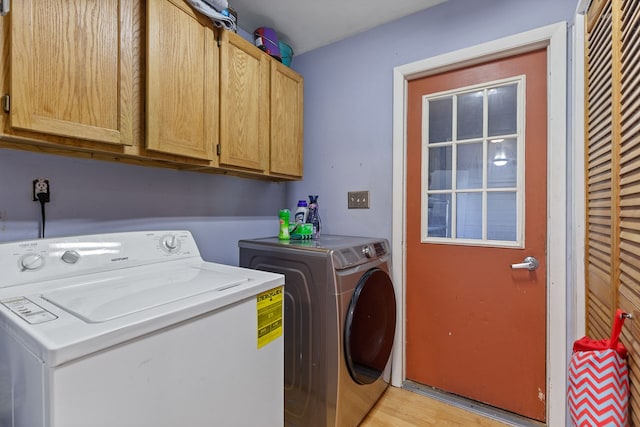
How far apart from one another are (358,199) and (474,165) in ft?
2.40

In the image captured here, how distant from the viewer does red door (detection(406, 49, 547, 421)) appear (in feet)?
5.08

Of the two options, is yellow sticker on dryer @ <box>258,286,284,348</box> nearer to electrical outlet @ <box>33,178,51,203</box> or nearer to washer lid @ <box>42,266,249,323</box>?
washer lid @ <box>42,266,249,323</box>

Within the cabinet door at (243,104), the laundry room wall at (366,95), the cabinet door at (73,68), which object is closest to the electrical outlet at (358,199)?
the laundry room wall at (366,95)

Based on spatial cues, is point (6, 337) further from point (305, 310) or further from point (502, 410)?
point (502, 410)

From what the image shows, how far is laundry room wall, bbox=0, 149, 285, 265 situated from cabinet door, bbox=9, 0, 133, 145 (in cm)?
35

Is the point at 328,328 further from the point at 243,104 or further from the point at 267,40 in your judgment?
the point at 267,40

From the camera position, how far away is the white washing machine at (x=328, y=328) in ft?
4.45

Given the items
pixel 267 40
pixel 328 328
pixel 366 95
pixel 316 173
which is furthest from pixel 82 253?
pixel 366 95

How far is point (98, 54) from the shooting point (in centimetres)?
109

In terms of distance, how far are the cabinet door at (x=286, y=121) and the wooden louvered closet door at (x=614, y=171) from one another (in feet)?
5.14

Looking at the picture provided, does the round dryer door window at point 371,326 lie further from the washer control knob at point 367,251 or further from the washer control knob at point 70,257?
the washer control knob at point 70,257

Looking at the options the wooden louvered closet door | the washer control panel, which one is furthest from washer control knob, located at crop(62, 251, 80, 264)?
the wooden louvered closet door

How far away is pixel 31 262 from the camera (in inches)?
38.1

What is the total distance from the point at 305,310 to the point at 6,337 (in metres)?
1.01
